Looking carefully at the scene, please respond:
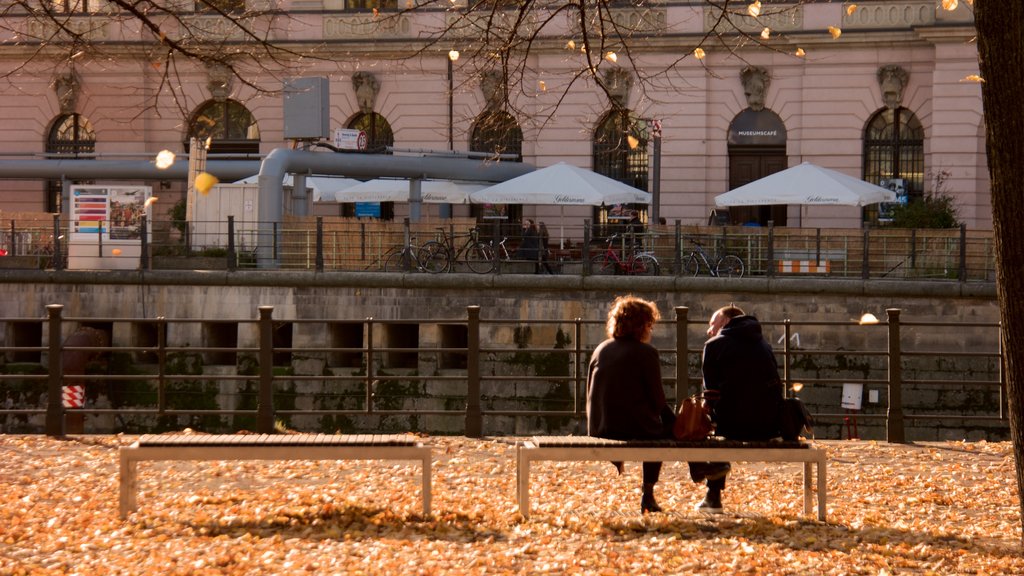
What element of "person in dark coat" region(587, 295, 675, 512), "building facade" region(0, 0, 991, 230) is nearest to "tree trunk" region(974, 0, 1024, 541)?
"person in dark coat" region(587, 295, 675, 512)

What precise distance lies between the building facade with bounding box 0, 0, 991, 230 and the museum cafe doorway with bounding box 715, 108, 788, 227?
4 centimetres

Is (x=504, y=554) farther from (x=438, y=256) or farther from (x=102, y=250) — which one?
(x=102, y=250)

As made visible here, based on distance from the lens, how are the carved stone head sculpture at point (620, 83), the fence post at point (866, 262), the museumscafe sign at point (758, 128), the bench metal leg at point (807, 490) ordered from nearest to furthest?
the bench metal leg at point (807, 490)
the fence post at point (866, 262)
the carved stone head sculpture at point (620, 83)
the museumscafe sign at point (758, 128)

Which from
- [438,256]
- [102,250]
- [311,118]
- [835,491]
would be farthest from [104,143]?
[835,491]

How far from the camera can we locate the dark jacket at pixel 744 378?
9.05 meters

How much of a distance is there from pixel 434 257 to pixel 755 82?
1379 centimetres

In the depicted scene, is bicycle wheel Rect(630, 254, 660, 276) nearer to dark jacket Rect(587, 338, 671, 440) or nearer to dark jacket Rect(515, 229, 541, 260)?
dark jacket Rect(515, 229, 541, 260)

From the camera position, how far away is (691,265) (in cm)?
2638

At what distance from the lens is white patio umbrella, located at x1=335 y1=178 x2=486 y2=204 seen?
33000mm

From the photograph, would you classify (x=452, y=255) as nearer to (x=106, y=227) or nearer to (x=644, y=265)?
(x=644, y=265)

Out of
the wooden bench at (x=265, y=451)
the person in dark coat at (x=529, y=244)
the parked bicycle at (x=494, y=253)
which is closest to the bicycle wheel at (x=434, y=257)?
the parked bicycle at (x=494, y=253)

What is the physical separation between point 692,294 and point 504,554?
17753mm

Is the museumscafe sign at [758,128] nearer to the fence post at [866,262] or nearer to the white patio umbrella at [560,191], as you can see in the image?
the white patio umbrella at [560,191]

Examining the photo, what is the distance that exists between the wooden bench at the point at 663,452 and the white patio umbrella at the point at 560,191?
69.4 feet
